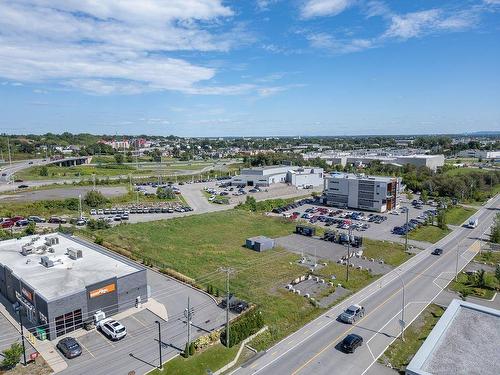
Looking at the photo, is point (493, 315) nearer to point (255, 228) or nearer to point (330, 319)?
point (330, 319)

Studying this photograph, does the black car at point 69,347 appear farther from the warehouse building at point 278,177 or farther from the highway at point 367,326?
the warehouse building at point 278,177

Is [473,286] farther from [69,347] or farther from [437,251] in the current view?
[69,347]

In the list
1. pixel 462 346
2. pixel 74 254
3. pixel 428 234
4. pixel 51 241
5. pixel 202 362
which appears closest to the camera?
pixel 462 346

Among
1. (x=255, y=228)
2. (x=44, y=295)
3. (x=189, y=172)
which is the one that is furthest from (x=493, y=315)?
(x=189, y=172)

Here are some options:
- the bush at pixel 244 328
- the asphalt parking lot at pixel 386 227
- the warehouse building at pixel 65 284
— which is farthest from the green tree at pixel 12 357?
the asphalt parking lot at pixel 386 227

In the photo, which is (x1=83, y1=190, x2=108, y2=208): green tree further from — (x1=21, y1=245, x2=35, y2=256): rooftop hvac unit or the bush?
the bush

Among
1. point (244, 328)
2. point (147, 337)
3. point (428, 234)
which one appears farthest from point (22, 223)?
point (428, 234)

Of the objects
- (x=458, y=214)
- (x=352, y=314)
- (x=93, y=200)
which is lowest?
(x=458, y=214)
